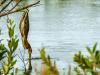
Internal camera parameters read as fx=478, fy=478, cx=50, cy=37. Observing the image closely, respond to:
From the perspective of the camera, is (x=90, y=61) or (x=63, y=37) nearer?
(x=90, y=61)

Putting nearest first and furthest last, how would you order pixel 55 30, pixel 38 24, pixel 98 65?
pixel 98 65 < pixel 55 30 < pixel 38 24

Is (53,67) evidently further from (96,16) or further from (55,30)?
(96,16)

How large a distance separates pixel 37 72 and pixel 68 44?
1057 cm

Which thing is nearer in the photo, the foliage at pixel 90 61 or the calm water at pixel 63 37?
the foliage at pixel 90 61

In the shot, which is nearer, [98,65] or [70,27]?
[98,65]

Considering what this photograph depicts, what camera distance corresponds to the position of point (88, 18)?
2098cm

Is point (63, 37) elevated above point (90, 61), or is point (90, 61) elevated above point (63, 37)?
point (90, 61)

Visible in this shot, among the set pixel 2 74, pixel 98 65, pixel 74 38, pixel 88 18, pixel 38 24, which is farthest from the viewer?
pixel 88 18

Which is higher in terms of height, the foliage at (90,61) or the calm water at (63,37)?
the foliage at (90,61)

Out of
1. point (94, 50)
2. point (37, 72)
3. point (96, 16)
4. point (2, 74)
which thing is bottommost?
point (96, 16)

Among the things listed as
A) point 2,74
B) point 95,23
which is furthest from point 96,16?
point 2,74

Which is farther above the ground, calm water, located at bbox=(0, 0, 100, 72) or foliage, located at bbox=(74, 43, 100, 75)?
foliage, located at bbox=(74, 43, 100, 75)

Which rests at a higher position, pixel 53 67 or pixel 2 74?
pixel 53 67

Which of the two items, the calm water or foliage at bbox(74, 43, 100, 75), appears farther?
the calm water
